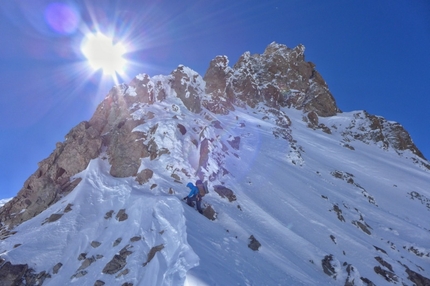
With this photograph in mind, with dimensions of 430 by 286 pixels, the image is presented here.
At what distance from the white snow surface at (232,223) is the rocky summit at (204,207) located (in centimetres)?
11

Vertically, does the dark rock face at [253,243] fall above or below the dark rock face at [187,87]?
below

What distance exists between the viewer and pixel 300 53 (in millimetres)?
91625

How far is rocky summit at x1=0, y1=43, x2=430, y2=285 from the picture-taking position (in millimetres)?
13031

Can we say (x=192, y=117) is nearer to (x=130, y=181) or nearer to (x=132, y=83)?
(x=132, y=83)

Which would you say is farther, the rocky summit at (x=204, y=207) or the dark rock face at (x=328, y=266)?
the dark rock face at (x=328, y=266)

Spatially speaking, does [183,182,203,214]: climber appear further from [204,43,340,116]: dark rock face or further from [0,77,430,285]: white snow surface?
[204,43,340,116]: dark rock face

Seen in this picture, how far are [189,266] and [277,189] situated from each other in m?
18.3

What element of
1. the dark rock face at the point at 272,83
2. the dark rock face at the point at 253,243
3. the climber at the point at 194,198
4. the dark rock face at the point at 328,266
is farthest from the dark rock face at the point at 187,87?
the dark rock face at the point at 328,266

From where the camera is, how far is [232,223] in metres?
17.6

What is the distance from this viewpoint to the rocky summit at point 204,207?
13031mm

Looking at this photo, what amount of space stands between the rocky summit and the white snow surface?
0.11 metres

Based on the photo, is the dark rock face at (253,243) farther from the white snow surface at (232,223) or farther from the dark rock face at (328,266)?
the dark rock face at (328,266)

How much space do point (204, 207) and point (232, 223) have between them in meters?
2.29

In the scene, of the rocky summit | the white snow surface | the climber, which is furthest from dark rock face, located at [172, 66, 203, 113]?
the climber
